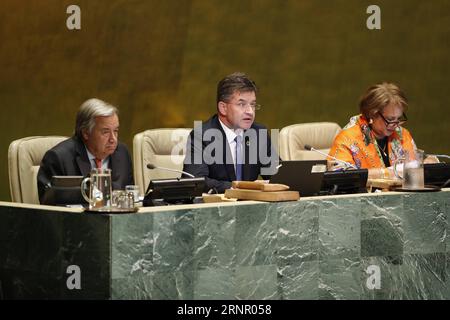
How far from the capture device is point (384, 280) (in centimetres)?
342

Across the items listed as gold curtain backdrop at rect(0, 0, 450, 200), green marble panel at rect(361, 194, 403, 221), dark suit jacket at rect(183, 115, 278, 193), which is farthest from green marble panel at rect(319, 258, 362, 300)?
gold curtain backdrop at rect(0, 0, 450, 200)

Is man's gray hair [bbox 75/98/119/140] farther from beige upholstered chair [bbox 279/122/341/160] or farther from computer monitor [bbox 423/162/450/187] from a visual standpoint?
computer monitor [bbox 423/162/450/187]

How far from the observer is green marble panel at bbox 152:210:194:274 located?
9.14ft

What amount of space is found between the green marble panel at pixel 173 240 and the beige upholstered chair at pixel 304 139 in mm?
2139

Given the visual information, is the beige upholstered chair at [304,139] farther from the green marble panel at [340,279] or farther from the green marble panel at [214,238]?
the green marble panel at [214,238]

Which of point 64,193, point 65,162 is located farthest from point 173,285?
point 65,162

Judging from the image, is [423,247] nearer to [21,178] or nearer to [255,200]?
[255,200]

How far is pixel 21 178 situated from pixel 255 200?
1403 millimetres

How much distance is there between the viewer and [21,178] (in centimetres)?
416

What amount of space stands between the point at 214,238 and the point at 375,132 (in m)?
2.01

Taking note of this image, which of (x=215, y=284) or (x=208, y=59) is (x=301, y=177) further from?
(x=208, y=59)

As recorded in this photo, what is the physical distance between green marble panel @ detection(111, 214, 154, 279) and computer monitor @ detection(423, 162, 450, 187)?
1656 mm

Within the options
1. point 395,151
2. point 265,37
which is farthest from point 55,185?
point 265,37

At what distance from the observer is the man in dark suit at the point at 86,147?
3.97 m
